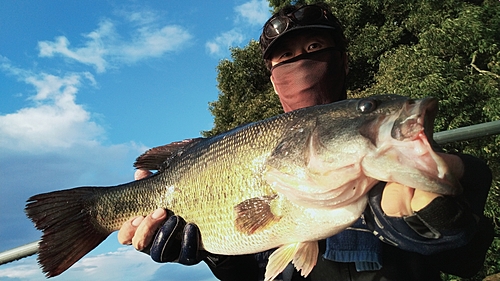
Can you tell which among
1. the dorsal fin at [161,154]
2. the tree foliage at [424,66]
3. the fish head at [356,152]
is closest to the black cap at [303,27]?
the dorsal fin at [161,154]

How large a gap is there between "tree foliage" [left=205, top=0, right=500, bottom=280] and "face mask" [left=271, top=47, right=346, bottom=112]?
7.02 meters

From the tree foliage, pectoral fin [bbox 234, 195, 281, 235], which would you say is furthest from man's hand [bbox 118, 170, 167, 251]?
the tree foliage

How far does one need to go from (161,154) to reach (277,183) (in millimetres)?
1062

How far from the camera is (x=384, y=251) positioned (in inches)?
95.2

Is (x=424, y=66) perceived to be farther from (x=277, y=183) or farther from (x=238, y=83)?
(x=277, y=183)

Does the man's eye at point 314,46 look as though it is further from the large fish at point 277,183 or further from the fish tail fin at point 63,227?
the fish tail fin at point 63,227

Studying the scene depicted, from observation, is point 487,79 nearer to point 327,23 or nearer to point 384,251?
point 327,23

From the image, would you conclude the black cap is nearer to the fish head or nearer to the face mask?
the face mask

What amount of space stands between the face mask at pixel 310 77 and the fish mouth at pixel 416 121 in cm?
153

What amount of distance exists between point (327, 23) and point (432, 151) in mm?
1872

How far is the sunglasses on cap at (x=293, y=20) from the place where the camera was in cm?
317

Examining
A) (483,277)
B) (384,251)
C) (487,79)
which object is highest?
(487,79)

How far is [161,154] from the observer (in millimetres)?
2816

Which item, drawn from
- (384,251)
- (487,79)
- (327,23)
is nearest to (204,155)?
(384,251)
